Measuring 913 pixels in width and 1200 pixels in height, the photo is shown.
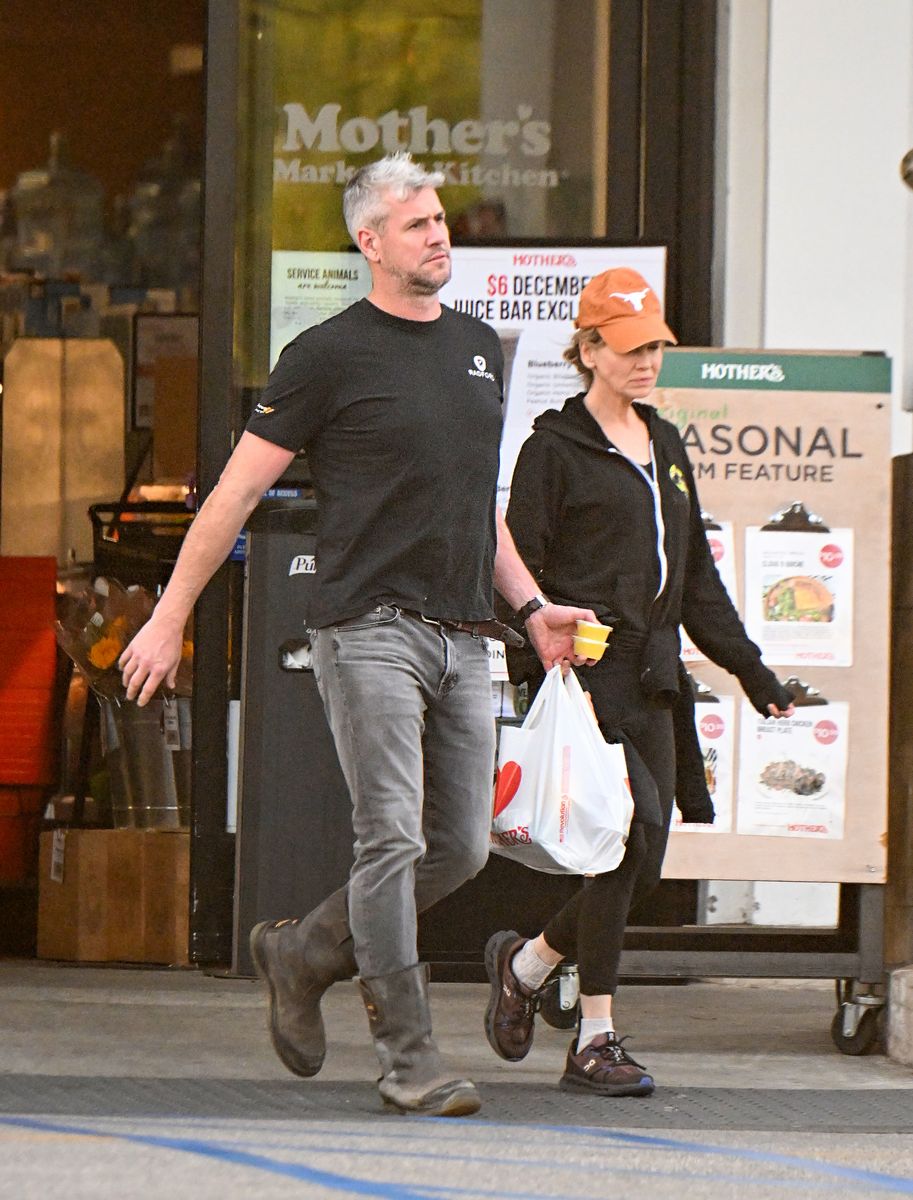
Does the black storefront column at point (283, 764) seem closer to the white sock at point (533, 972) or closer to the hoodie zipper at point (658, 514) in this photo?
the white sock at point (533, 972)

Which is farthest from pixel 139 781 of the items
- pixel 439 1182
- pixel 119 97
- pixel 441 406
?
pixel 119 97

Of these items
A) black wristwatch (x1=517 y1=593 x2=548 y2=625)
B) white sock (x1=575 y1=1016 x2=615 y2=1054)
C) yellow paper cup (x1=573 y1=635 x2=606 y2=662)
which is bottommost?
white sock (x1=575 y1=1016 x2=615 y2=1054)

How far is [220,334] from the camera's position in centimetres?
645

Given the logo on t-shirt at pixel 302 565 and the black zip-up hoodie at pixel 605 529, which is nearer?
the black zip-up hoodie at pixel 605 529

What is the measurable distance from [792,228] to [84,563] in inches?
156

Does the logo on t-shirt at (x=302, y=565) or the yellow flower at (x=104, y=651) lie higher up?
the logo on t-shirt at (x=302, y=565)

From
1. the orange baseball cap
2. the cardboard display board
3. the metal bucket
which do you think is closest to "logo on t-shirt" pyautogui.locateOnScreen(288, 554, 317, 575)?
the cardboard display board

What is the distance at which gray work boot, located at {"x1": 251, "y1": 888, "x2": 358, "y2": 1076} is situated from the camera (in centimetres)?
464

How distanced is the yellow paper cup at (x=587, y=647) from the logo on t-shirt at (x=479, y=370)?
57 centimetres

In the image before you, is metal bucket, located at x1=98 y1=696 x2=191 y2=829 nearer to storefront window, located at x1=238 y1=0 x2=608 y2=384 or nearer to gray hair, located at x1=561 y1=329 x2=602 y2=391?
storefront window, located at x1=238 y1=0 x2=608 y2=384

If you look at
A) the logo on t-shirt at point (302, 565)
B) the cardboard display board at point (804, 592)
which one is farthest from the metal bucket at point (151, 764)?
the cardboard display board at point (804, 592)

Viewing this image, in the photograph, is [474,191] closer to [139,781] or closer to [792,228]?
[792,228]

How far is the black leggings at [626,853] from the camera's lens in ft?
16.1

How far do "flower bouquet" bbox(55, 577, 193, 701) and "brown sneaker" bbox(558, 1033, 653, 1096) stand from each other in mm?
2939
